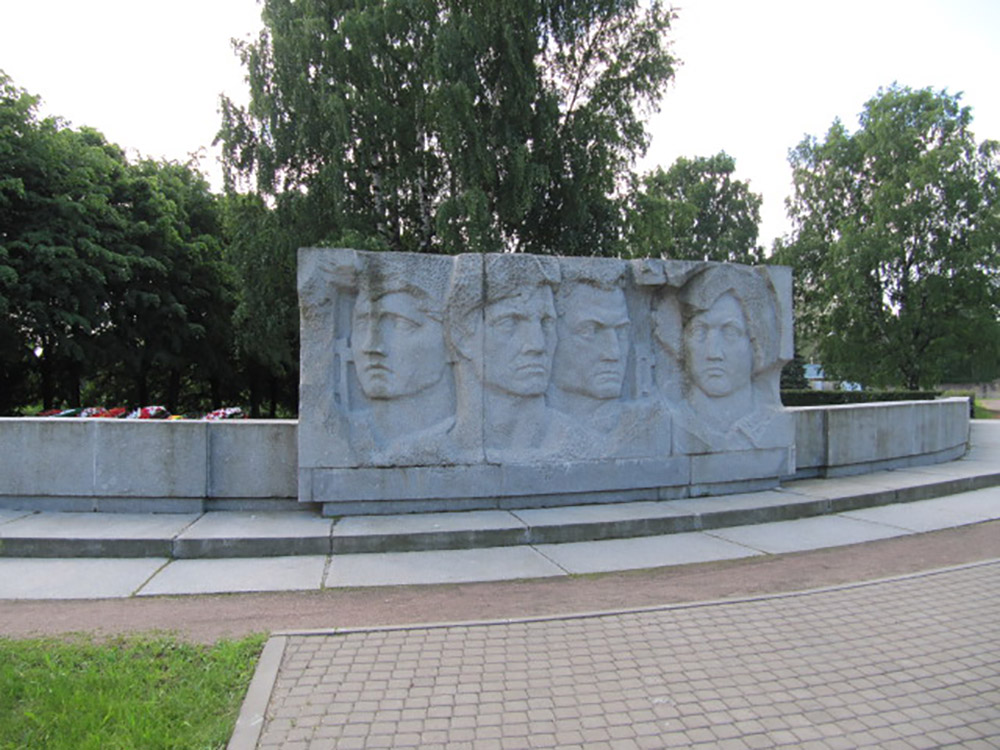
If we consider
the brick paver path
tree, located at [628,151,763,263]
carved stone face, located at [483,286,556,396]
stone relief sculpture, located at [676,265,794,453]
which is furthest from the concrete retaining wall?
tree, located at [628,151,763,263]

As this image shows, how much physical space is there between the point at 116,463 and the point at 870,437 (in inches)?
363

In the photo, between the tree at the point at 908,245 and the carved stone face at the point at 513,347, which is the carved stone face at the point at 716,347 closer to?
the carved stone face at the point at 513,347

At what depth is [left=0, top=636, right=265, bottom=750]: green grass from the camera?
266cm

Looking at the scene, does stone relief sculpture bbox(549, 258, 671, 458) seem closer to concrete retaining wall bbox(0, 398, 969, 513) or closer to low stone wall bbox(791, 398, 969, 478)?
concrete retaining wall bbox(0, 398, 969, 513)

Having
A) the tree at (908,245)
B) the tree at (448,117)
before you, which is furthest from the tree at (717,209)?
the tree at (448,117)

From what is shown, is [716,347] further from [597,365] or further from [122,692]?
[122,692]

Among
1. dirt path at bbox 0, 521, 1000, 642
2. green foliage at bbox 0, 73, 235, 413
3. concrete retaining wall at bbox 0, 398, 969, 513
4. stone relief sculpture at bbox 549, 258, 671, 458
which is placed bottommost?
dirt path at bbox 0, 521, 1000, 642

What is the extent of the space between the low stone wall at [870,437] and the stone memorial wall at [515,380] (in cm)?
139

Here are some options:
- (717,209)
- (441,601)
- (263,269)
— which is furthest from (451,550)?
(717,209)

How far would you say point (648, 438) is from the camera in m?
6.97

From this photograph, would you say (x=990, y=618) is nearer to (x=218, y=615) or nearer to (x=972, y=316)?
(x=218, y=615)

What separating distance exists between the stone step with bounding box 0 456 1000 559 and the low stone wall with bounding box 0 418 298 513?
7.0 inches

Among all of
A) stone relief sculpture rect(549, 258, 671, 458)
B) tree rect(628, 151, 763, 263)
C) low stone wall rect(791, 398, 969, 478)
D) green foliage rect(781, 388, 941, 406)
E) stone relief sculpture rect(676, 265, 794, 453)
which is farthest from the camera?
tree rect(628, 151, 763, 263)

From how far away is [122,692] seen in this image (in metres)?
2.99
